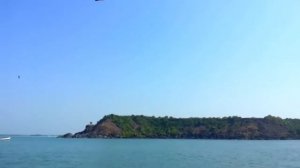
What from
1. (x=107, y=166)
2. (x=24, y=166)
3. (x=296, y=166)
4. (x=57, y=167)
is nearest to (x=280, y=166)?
(x=296, y=166)

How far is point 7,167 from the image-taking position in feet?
172

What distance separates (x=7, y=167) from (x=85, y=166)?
8.74m

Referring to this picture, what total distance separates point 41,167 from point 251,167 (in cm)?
2372

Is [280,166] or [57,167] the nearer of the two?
[57,167]

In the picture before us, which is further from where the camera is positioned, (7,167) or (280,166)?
(280,166)

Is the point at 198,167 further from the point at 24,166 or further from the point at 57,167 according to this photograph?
the point at 24,166

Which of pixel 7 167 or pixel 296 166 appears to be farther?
Result: pixel 296 166

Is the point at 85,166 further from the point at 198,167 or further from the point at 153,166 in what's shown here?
the point at 198,167

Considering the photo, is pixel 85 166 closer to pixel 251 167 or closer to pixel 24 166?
pixel 24 166

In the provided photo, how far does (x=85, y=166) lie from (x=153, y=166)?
7957 millimetres

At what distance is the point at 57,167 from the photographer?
2077 inches

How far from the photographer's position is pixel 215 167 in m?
53.8

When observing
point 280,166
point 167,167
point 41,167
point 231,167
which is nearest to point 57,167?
point 41,167

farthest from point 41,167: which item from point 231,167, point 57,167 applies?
point 231,167
